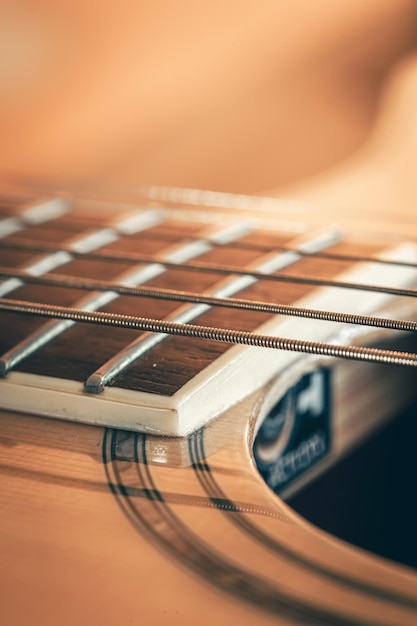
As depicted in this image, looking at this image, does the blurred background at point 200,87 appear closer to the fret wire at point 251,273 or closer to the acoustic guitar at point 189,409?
the acoustic guitar at point 189,409

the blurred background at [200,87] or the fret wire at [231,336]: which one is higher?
the blurred background at [200,87]

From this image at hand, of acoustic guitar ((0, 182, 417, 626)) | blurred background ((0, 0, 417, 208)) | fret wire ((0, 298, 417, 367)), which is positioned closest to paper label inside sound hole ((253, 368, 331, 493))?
acoustic guitar ((0, 182, 417, 626))

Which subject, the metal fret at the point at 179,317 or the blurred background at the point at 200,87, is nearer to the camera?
the metal fret at the point at 179,317

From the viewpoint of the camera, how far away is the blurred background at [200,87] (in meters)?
1.23

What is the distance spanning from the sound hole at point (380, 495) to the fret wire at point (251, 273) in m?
0.31

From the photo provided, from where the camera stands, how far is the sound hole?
0.91 meters

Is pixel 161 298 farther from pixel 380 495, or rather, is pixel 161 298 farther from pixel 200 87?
pixel 200 87

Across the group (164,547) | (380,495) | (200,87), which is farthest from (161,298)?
(200,87)

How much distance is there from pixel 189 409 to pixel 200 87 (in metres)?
0.91

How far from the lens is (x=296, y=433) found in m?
0.75

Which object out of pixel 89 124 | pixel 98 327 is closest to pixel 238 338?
pixel 98 327

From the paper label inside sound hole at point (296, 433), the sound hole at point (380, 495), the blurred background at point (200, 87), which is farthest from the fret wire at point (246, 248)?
the blurred background at point (200, 87)

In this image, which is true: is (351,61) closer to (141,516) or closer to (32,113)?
(32,113)

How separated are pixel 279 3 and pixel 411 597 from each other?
1151 mm
